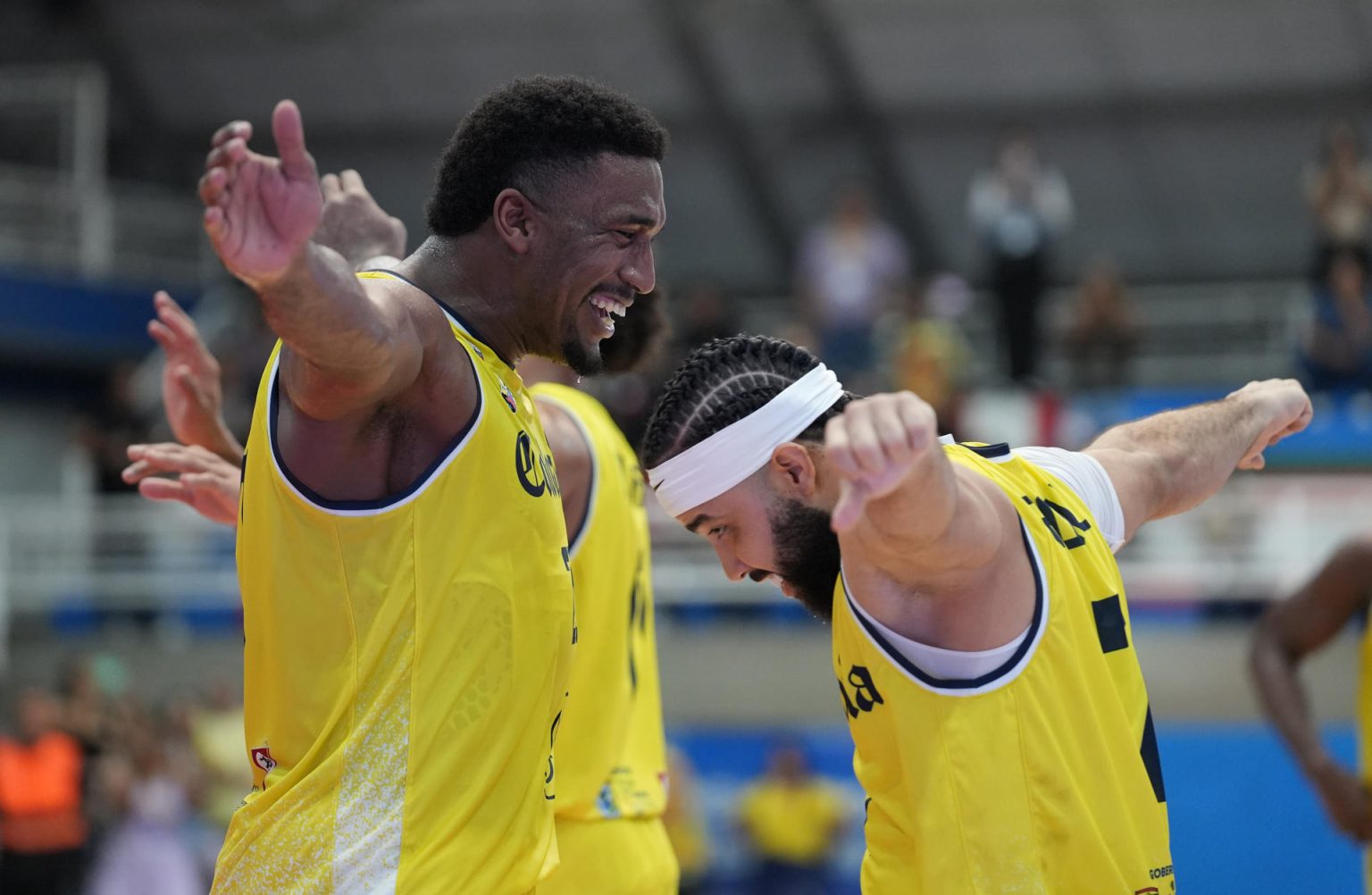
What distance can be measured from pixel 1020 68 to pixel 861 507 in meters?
19.1

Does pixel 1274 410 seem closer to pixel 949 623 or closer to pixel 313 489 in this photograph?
pixel 949 623

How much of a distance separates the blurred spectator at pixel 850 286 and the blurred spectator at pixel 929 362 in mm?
415

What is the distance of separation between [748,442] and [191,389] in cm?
177

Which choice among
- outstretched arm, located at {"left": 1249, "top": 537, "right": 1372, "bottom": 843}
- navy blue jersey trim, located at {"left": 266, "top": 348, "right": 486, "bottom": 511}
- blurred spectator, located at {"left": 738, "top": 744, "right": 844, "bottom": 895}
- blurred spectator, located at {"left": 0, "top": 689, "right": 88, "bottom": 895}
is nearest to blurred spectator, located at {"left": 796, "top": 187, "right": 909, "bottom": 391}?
blurred spectator, located at {"left": 738, "top": 744, "right": 844, "bottom": 895}

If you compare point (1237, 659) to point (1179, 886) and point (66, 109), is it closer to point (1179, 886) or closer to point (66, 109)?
point (1179, 886)

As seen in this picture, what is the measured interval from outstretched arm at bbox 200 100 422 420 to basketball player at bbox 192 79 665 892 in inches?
2.1

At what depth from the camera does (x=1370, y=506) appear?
42.5 ft

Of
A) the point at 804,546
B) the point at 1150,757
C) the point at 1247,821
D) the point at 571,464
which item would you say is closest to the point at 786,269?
the point at 1247,821

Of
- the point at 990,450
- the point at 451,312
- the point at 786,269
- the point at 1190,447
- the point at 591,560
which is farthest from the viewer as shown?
the point at 786,269

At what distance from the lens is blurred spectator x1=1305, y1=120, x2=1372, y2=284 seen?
→ 14.4 m

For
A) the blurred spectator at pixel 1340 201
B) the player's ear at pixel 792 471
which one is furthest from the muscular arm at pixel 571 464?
the blurred spectator at pixel 1340 201

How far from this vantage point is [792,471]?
143 inches

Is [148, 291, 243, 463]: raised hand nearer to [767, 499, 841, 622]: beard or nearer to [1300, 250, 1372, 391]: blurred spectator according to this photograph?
[767, 499, 841, 622]: beard

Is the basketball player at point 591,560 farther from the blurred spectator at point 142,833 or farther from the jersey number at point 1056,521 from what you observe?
the blurred spectator at point 142,833
